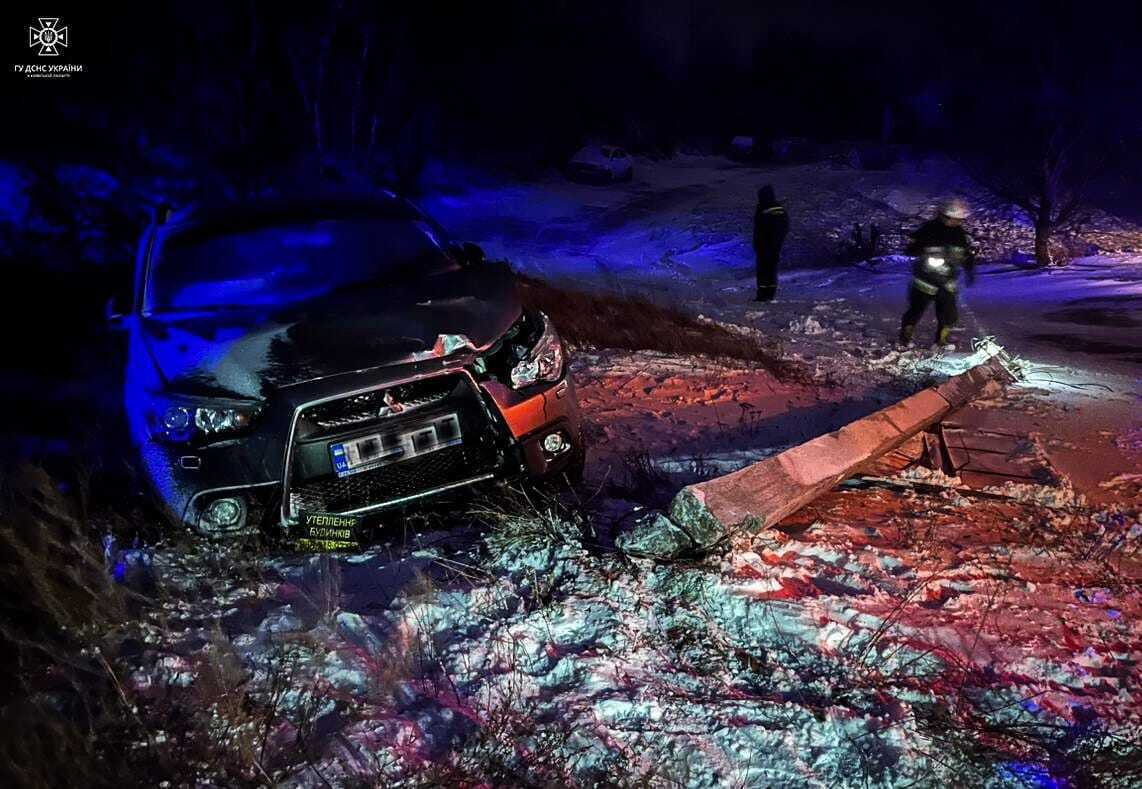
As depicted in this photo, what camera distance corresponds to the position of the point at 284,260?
433cm

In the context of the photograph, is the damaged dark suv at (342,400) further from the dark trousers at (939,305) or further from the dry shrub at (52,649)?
the dark trousers at (939,305)

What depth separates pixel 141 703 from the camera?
7.64 ft

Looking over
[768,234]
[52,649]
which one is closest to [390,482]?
[52,649]

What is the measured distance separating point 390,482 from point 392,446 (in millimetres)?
162

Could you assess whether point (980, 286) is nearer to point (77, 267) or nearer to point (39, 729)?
point (39, 729)

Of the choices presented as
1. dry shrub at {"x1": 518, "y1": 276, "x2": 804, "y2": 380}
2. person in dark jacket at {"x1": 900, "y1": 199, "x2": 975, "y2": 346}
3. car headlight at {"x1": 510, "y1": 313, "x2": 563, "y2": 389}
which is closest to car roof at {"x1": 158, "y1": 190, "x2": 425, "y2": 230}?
car headlight at {"x1": 510, "y1": 313, "x2": 563, "y2": 389}

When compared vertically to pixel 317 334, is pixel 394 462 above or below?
below

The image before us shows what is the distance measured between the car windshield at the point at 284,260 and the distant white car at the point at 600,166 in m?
22.8

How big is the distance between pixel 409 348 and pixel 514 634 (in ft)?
4.12

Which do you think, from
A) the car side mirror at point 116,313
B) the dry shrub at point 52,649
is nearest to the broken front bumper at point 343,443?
the dry shrub at point 52,649

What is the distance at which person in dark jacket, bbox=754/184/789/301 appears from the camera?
1081cm

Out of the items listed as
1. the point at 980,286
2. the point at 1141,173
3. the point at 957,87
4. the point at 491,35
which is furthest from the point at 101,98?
the point at 1141,173

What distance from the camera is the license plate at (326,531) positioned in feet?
10.2
